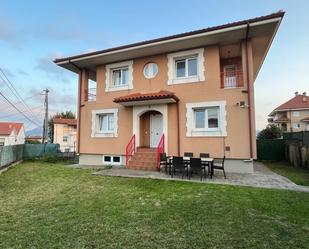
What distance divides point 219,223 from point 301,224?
5.13 feet

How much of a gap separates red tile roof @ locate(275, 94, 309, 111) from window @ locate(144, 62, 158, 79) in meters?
36.8

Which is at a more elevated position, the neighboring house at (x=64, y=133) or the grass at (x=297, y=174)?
the neighboring house at (x=64, y=133)

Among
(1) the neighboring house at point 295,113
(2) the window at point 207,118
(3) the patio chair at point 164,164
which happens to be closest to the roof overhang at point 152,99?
(2) the window at point 207,118

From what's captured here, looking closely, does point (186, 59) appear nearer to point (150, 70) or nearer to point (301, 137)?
point (150, 70)

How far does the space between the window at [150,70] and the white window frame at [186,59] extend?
87 centimetres

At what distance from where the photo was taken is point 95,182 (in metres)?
7.87

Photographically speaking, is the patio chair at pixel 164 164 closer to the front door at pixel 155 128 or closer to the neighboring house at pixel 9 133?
the front door at pixel 155 128

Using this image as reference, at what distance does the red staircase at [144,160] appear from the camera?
10.6 metres

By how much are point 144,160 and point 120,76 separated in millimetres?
5760

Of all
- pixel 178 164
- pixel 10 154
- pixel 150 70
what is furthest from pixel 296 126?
pixel 10 154

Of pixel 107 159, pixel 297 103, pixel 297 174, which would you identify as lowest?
pixel 297 174

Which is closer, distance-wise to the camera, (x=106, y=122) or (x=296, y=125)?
(x=106, y=122)

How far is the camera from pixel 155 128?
1254cm

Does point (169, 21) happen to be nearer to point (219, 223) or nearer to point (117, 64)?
point (117, 64)
